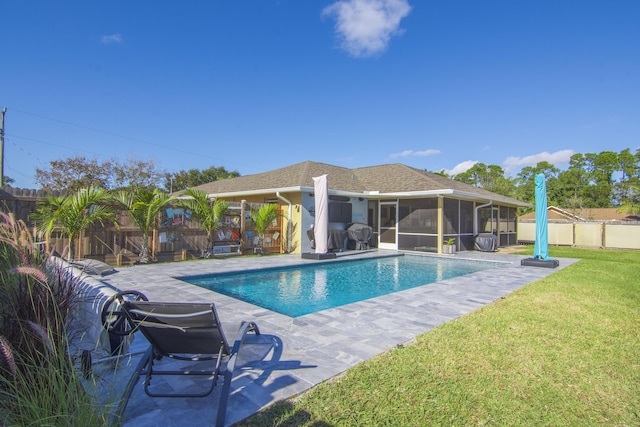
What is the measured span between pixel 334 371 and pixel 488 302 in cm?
424

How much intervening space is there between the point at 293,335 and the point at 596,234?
74.9 feet

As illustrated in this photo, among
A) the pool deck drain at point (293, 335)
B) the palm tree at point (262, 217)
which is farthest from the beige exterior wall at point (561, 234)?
the palm tree at point (262, 217)

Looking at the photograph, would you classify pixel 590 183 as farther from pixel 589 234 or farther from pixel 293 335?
pixel 293 335

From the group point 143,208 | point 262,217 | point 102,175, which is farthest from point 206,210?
point 102,175

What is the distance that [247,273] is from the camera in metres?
9.82

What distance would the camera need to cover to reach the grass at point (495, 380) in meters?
2.60

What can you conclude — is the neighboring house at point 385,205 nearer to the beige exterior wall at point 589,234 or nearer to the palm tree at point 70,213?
the beige exterior wall at point 589,234

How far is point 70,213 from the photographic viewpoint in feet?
28.2

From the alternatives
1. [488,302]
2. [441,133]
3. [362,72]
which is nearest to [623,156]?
[441,133]

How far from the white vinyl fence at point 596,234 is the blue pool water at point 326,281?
11986 mm

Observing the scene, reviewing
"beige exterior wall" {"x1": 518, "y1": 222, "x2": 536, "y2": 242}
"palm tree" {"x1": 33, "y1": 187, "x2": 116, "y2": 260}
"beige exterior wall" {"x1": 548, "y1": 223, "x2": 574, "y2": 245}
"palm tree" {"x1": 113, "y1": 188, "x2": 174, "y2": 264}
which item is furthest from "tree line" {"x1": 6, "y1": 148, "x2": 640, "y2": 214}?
"palm tree" {"x1": 33, "y1": 187, "x2": 116, "y2": 260}

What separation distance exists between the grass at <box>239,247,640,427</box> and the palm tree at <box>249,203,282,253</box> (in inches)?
372

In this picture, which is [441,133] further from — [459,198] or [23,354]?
[23,354]

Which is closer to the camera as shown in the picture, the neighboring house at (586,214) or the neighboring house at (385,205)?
the neighboring house at (385,205)
